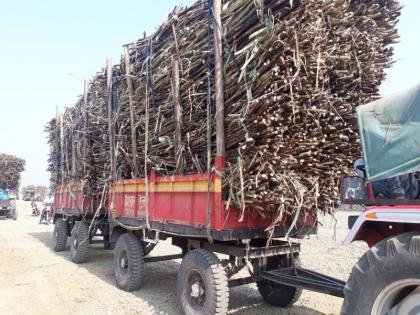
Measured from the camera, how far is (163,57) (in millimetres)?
6297

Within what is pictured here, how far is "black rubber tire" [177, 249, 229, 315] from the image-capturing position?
4562mm

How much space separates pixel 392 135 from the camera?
323cm

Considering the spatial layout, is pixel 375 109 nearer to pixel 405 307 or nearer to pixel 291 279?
pixel 405 307

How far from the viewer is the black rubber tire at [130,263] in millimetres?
6418

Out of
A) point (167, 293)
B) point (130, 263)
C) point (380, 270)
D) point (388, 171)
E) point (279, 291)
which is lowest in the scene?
point (167, 293)

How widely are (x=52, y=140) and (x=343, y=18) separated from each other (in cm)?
1056

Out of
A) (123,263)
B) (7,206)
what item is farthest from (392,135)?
(7,206)

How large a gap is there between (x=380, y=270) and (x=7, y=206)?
2540 cm

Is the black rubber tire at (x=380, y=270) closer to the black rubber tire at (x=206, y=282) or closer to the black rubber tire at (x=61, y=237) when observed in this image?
the black rubber tire at (x=206, y=282)

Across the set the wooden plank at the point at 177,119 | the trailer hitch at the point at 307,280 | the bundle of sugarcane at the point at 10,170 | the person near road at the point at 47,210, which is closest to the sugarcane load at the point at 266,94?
the wooden plank at the point at 177,119

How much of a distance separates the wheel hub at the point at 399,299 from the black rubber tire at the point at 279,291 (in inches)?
90.0

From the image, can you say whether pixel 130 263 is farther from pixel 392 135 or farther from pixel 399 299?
pixel 392 135

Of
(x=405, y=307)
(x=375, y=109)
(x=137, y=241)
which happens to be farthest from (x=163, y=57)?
(x=405, y=307)

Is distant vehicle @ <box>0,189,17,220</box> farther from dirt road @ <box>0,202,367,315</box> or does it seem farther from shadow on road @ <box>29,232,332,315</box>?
shadow on road @ <box>29,232,332,315</box>
